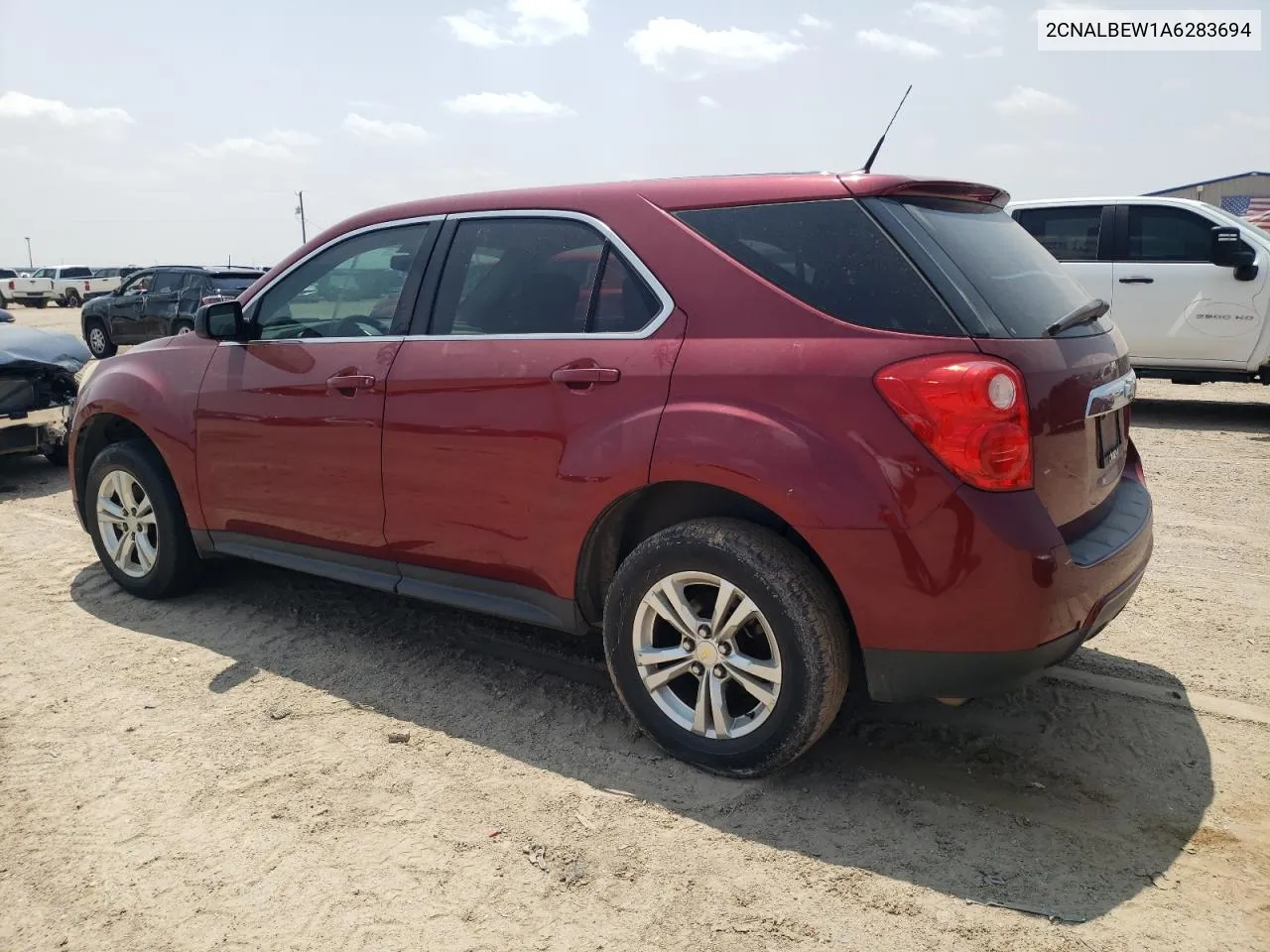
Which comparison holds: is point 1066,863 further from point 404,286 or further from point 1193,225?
point 1193,225

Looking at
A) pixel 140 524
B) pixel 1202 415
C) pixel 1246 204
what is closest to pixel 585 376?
pixel 140 524

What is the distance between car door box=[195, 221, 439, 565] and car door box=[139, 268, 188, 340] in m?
16.2

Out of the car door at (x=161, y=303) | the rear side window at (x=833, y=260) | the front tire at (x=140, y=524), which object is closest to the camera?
the rear side window at (x=833, y=260)

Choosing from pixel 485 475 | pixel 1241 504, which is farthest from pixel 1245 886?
pixel 1241 504

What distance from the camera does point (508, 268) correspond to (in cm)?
362

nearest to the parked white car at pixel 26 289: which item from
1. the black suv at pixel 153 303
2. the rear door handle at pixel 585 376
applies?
the black suv at pixel 153 303

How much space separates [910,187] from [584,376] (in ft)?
3.81

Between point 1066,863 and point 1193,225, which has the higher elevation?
point 1193,225

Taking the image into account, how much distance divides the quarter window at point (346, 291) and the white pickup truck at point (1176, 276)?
6.91 meters

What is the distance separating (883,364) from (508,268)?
1.52m

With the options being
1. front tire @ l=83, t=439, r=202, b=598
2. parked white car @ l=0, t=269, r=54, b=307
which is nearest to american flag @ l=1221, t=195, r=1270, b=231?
front tire @ l=83, t=439, r=202, b=598

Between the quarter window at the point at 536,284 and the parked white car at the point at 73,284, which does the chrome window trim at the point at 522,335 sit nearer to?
the quarter window at the point at 536,284

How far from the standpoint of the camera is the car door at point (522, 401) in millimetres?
3182

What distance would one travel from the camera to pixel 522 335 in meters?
3.48
